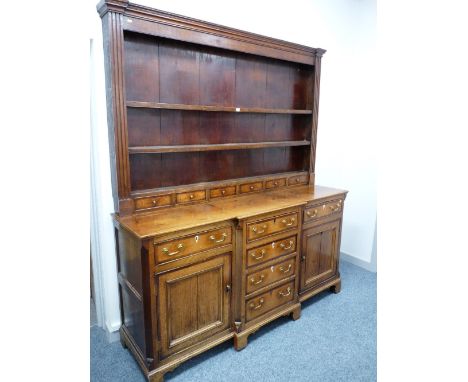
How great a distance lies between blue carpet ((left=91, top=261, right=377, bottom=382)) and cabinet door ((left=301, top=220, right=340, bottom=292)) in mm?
267

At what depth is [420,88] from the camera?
334mm

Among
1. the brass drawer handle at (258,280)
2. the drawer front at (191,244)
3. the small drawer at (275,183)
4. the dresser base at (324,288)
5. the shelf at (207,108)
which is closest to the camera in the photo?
the drawer front at (191,244)

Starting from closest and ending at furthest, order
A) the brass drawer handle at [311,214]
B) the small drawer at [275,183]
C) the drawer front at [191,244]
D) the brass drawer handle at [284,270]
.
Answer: the drawer front at [191,244] < the brass drawer handle at [284,270] < the brass drawer handle at [311,214] < the small drawer at [275,183]

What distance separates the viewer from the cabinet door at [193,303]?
5.36 ft

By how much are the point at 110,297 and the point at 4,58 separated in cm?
188

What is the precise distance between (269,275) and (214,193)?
68 centimetres

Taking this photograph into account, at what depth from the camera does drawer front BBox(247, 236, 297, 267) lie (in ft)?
6.35

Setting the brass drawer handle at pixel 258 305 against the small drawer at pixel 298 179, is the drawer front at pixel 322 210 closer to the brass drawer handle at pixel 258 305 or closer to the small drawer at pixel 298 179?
the small drawer at pixel 298 179

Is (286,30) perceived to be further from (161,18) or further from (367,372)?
(367,372)

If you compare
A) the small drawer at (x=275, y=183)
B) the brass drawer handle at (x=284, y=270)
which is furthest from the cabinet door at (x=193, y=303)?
the small drawer at (x=275, y=183)

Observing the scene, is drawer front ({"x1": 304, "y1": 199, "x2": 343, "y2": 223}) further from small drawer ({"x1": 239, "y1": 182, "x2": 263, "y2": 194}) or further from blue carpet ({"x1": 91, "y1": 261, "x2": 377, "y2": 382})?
blue carpet ({"x1": 91, "y1": 261, "x2": 377, "y2": 382})

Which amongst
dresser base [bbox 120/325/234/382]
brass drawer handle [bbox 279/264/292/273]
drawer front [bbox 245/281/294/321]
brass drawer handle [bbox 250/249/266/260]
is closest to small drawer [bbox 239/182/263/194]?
brass drawer handle [bbox 250/249/266/260]

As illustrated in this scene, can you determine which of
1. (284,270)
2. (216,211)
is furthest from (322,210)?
(216,211)

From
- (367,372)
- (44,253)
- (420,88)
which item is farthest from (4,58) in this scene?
(367,372)
